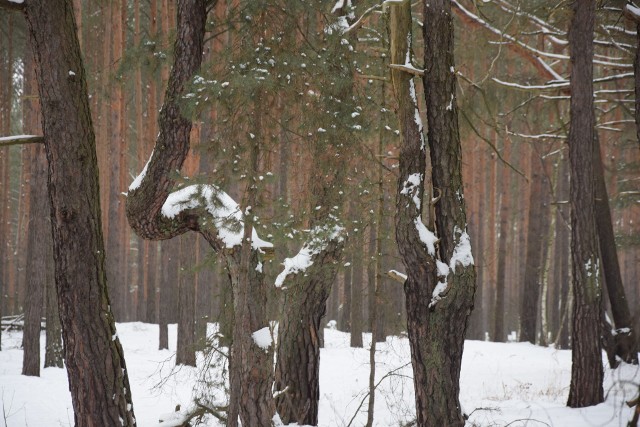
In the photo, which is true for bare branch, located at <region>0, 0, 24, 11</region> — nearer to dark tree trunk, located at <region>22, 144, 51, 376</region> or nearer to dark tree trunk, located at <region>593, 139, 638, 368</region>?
dark tree trunk, located at <region>22, 144, 51, 376</region>

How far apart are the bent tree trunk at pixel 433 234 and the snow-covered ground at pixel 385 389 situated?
0.72m

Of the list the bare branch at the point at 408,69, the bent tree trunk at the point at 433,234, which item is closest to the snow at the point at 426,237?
the bent tree trunk at the point at 433,234

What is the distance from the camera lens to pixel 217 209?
5980mm

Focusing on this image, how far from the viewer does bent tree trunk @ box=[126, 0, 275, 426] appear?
223 inches

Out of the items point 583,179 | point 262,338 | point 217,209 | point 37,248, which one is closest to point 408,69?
point 217,209

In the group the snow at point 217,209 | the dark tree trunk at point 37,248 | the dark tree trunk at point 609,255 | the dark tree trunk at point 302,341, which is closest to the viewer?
the snow at point 217,209

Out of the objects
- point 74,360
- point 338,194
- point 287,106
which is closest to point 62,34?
point 287,106

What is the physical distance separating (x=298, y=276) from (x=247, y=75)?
8.88 ft

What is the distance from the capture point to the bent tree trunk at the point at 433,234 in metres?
5.10

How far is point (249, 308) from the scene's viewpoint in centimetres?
584

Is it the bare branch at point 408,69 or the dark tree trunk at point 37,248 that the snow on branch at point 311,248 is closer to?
the bare branch at point 408,69

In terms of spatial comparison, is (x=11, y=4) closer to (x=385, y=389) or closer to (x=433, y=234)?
(x=433, y=234)

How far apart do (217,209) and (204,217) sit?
17 centimetres

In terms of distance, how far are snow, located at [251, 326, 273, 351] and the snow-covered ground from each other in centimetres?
103
